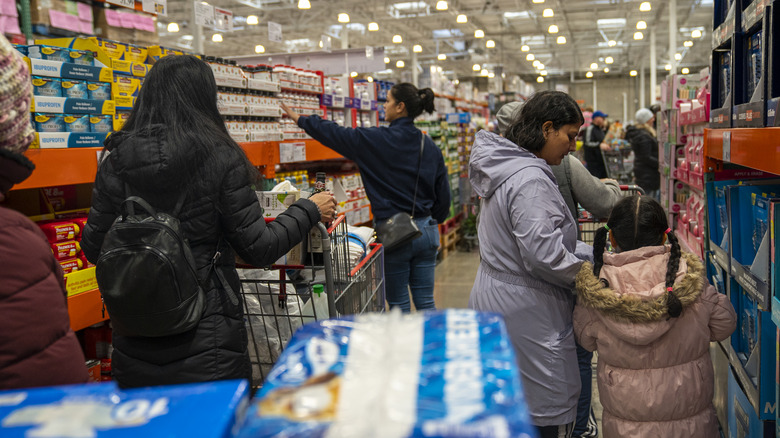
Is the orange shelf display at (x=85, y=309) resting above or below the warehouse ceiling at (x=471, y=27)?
below

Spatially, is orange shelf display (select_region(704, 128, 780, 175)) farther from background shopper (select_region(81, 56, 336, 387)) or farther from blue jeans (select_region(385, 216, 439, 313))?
blue jeans (select_region(385, 216, 439, 313))

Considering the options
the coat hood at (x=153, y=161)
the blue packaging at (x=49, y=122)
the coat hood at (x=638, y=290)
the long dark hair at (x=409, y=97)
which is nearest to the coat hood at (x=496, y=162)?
the coat hood at (x=638, y=290)

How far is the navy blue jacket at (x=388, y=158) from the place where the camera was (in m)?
3.77

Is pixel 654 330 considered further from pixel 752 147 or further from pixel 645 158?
pixel 645 158

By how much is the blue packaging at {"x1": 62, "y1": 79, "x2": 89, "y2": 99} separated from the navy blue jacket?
133 centimetres

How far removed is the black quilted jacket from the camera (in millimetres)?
1877

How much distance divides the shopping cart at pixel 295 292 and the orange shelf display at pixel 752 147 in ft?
4.52

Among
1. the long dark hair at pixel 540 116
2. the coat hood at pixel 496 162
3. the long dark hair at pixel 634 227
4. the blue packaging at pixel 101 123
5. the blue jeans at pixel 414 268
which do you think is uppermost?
the blue packaging at pixel 101 123

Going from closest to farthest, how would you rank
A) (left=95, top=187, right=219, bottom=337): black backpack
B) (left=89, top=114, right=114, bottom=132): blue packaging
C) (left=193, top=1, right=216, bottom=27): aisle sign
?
(left=95, top=187, right=219, bottom=337): black backpack → (left=89, top=114, right=114, bottom=132): blue packaging → (left=193, top=1, right=216, bottom=27): aisle sign

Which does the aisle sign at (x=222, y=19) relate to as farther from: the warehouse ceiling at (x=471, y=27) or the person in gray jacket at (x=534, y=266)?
the warehouse ceiling at (x=471, y=27)

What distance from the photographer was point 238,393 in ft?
2.56

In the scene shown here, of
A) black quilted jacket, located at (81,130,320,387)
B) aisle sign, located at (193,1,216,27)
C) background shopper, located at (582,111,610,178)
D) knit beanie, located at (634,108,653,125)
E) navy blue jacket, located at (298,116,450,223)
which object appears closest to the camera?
black quilted jacket, located at (81,130,320,387)

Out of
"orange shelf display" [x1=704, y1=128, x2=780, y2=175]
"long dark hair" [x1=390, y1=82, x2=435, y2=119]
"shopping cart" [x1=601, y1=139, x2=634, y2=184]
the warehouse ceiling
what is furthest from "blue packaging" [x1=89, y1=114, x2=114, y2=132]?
the warehouse ceiling

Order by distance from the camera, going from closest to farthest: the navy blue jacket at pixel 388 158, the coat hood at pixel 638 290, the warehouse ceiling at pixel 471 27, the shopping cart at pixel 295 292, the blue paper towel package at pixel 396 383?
the blue paper towel package at pixel 396 383, the coat hood at pixel 638 290, the shopping cart at pixel 295 292, the navy blue jacket at pixel 388 158, the warehouse ceiling at pixel 471 27
